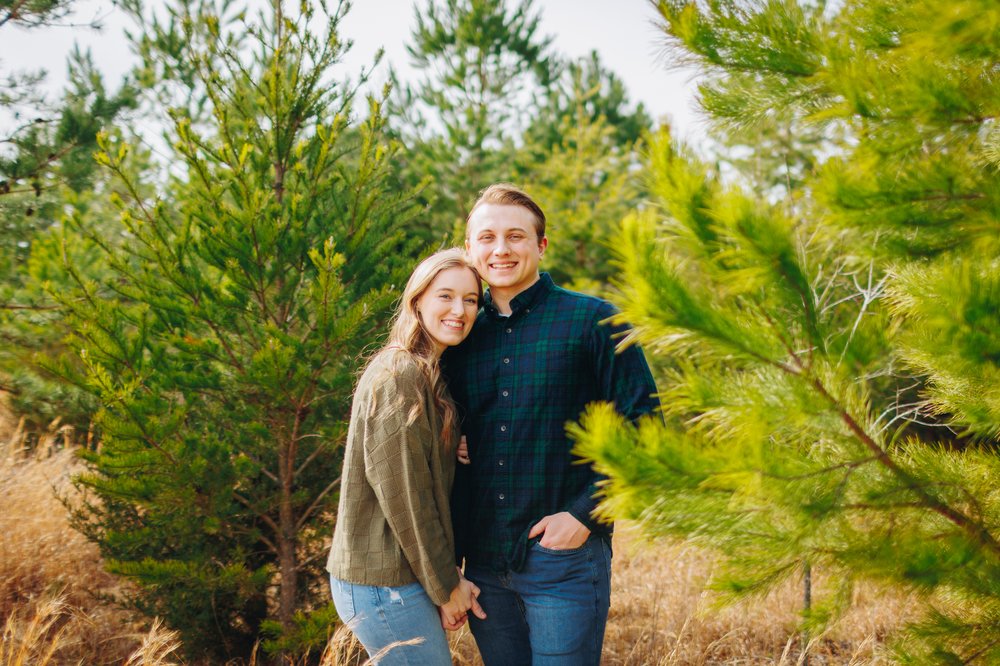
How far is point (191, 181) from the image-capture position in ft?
10.7

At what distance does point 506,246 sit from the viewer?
88.0 inches

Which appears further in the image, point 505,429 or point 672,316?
point 505,429

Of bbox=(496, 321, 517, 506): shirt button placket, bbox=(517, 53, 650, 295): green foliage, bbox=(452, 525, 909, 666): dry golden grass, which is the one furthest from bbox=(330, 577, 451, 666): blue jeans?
bbox=(517, 53, 650, 295): green foliage

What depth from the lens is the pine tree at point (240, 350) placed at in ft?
9.06

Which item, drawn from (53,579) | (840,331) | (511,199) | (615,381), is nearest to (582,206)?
(511,199)

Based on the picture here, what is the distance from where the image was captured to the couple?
2.01 meters

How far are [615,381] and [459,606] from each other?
87 cm

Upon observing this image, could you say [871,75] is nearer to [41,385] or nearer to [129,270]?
[129,270]

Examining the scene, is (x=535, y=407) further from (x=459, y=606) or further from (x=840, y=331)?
(x=840, y=331)

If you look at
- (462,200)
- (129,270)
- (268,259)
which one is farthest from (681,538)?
(462,200)

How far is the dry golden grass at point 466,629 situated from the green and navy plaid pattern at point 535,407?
1.24 meters

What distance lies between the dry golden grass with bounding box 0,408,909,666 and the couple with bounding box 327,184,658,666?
3.73 ft

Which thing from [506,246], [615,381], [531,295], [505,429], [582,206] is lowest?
[505,429]

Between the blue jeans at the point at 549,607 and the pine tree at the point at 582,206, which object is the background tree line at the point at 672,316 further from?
the pine tree at the point at 582,206
